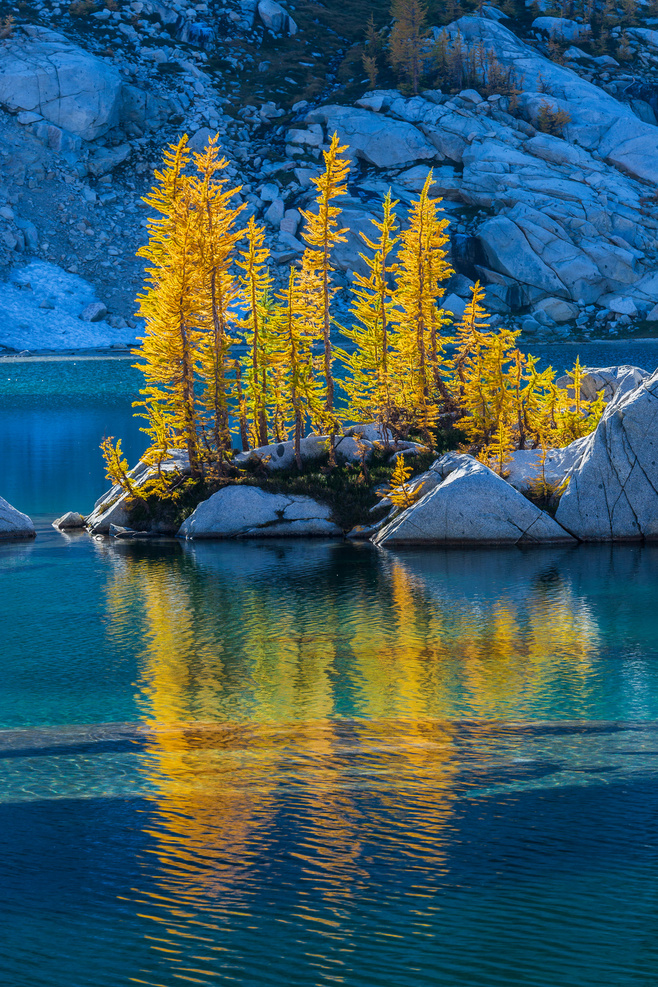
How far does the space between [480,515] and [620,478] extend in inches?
193

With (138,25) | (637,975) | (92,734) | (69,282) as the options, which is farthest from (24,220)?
(637,975)

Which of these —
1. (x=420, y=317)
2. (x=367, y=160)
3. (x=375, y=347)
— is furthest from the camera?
(x=367, y=160)

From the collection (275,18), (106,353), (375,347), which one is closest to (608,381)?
(375,347)

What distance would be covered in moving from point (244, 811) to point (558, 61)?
16572cm

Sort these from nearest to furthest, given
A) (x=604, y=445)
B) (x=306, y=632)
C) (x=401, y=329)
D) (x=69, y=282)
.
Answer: (x=306, y=632), (x=604, y=445), (x=401, y=329), (x=69, y=282)

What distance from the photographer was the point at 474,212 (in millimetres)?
133000

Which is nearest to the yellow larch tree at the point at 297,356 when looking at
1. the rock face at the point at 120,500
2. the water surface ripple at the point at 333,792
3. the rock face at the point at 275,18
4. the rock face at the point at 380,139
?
the rock face at the point at 120,500

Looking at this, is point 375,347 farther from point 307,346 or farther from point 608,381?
point 608,381

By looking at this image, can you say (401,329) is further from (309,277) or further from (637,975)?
(637,975)

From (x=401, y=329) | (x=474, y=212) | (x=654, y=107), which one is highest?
(x=654, y=107)

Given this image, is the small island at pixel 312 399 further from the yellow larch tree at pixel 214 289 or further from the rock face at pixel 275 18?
the rock face at pixel 275 18

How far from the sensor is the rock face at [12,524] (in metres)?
37.1

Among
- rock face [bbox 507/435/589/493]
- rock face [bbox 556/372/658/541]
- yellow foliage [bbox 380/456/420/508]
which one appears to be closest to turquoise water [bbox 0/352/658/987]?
rock face [bbox 556/372/658/541]

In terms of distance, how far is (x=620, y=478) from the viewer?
32.6 metres
